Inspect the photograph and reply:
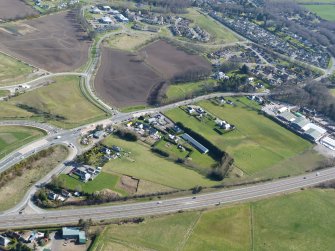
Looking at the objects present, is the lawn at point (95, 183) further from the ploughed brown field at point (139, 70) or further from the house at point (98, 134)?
the ploughed brown field at point (139, 70)

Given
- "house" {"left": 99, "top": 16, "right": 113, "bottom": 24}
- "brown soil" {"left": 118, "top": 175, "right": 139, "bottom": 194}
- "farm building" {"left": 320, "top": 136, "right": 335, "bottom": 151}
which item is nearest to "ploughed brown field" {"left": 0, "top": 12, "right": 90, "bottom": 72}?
"house" {"left": 99, "top": 16, "right": 113, "bottom": 24}

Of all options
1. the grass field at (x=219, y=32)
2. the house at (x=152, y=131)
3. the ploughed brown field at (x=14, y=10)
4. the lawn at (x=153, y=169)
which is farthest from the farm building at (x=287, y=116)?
the ploughed brown field at (x=14, y=10)

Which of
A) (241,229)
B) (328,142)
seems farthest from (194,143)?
(328,142)

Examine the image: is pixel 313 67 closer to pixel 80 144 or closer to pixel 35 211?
pixel 80 144

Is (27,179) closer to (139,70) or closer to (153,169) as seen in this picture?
(153,169)

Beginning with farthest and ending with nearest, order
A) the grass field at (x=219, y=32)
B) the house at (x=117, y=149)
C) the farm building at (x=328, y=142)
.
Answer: the grass field at (x=219, y=32) → the farm building at (x=328, y=142) → the house at (x=117, y=149)

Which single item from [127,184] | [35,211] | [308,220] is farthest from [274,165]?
[35,211]
